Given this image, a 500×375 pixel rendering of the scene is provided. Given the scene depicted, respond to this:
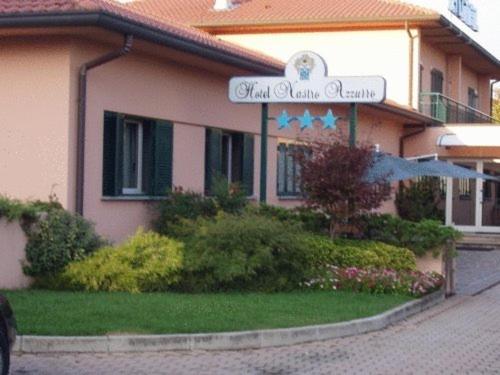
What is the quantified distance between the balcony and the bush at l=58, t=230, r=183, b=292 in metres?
20.3

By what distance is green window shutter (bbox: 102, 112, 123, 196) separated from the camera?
17.0 meters

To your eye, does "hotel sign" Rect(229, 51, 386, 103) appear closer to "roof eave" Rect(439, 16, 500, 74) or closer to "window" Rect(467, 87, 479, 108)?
"roof eave" Rect(439, 16, 500, 74)

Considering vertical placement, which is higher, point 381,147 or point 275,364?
point 381,147

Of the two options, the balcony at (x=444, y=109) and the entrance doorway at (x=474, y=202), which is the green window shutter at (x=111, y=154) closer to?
the balcony at (x=444, y=109)

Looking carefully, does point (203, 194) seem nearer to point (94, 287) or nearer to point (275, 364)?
point (94, 287)

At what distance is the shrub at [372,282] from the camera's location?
16016 mm

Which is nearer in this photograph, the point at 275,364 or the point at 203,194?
the point at 275,364

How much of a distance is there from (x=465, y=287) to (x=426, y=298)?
11.9 feet

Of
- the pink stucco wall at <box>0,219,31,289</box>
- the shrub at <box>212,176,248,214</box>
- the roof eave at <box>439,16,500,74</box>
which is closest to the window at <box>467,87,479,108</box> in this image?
the roof eave at <box>439,16,500,74</box>

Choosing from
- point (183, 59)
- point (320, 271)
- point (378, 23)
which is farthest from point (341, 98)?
point (378, 23)

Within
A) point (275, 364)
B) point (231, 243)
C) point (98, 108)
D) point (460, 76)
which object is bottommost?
point (275, 364)

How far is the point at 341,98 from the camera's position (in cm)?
1944

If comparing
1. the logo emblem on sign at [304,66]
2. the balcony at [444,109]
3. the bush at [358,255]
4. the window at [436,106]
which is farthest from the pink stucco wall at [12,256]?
the window at [436,106]

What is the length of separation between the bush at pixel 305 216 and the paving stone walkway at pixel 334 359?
4.86m
